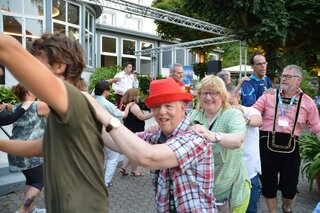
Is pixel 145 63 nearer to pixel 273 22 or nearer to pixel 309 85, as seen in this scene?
pixel 309 85

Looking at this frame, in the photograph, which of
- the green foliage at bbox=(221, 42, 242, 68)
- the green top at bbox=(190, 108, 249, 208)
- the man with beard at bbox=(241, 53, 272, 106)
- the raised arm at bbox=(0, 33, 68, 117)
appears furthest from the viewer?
the green foliage at bbox=(221, 42, 242, 68)

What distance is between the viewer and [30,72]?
3.47 ft

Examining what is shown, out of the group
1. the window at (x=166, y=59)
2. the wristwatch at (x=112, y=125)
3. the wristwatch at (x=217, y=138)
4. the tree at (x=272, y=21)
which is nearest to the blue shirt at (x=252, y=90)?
the wristwatch at (x=217, y=138)

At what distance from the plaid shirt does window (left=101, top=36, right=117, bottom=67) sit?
75.6ft

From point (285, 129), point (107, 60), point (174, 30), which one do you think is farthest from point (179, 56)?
point (285, 129)

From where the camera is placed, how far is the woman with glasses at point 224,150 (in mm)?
2736

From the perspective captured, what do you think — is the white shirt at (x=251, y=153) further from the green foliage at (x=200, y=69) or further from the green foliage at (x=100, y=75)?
the green foliage at (x=200, y=69)

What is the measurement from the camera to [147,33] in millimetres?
26484

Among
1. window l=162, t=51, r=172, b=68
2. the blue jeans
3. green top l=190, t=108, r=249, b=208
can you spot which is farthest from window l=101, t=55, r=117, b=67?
green top l=190, t=108, r=249, b=208

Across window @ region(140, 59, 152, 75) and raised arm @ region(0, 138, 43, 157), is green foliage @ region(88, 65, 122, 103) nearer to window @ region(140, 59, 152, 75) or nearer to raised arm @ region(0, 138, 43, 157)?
window @ region(140, 59, 152, 75)

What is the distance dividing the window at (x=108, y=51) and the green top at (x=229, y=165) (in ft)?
72.8

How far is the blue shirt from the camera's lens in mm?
5223

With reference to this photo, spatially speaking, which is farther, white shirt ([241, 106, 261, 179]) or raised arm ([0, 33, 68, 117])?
white shirt ([241, 106, 261, 179])

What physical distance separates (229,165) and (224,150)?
14cm
